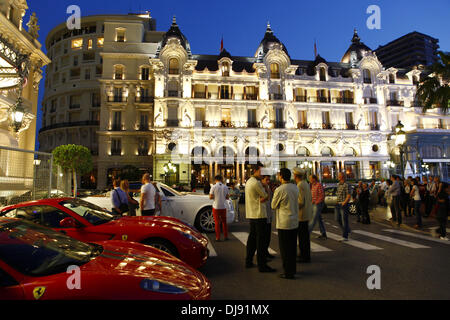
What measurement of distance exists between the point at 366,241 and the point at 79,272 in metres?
7.76

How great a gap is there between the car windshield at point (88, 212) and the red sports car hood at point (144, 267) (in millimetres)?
1967

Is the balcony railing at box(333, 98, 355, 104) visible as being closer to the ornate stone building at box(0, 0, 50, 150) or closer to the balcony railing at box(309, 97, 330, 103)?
the balcony railing at box(309, 97, 330, 103)

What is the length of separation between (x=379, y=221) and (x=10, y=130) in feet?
72.3

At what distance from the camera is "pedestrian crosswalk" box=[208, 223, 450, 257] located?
22.5ft

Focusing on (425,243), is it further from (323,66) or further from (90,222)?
(323,66)

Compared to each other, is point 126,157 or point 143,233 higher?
point 126,157

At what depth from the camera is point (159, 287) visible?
8.12 ft

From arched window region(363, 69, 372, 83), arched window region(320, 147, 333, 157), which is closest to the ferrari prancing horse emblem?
arched window region(320, 147, 333, 157)

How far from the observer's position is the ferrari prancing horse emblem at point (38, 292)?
2.11m

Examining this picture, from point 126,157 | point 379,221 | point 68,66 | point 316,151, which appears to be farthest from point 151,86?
point 379,221

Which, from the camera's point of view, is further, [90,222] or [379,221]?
[379,221]

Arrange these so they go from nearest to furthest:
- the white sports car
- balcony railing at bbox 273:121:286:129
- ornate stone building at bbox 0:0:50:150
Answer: the white sports car → ornate stone building at bbox 0:0:50:150 → balcony railing at bbox 273:121:286:129

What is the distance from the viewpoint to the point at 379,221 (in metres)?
12.1

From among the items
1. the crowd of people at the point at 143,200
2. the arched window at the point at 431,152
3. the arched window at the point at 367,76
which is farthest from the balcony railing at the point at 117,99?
the arched window at the point at 431,152
